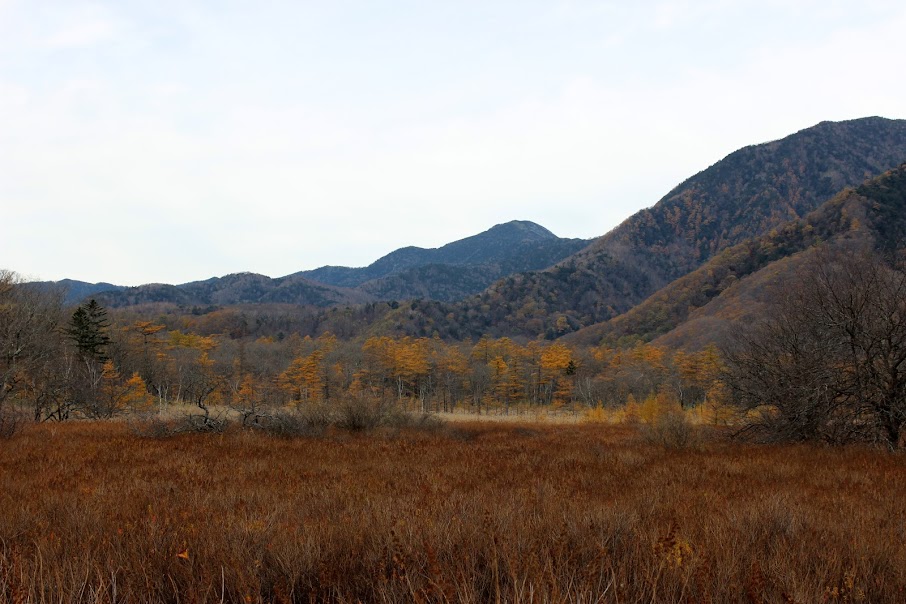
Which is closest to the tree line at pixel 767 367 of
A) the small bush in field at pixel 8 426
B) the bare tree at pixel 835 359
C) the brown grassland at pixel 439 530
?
the bare tree at pixel 835 359

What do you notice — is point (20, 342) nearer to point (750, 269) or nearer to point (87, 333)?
point (87, 333)

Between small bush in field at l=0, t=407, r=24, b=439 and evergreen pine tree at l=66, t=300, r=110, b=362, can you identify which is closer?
small bush in field at l=0, t=407, r=24, b=439

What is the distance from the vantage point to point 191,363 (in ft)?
236

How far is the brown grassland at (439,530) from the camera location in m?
2.49

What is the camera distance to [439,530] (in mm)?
3363

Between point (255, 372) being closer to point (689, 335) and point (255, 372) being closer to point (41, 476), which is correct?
point (41, 476)

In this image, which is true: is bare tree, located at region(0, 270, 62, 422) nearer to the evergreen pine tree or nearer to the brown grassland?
the evergreen pine tree

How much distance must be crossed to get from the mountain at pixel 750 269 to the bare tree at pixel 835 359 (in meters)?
108

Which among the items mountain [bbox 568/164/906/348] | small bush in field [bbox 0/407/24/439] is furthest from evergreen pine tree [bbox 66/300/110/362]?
mountain [bbox 568/164/906/348]

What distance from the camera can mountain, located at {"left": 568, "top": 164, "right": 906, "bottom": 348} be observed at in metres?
128

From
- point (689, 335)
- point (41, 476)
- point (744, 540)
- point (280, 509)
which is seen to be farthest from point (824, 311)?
point (689, 335)

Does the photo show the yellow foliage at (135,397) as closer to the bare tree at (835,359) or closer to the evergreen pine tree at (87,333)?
the evergreen pine tree at (87,333)

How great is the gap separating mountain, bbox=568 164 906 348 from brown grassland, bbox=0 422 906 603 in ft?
385

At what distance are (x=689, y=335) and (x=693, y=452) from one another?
12229 cm
